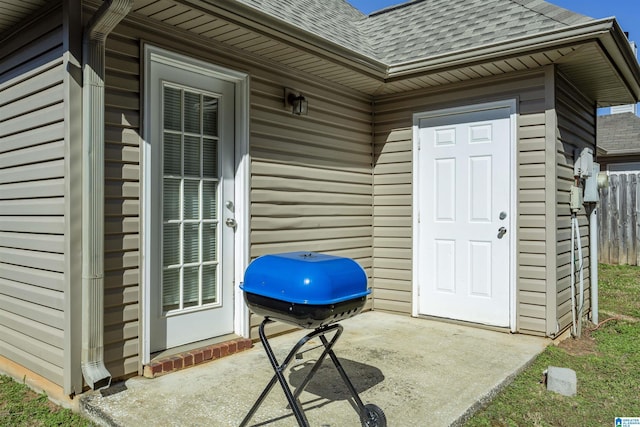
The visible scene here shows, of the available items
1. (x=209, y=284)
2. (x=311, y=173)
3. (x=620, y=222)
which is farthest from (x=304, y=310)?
(x=620, y=222)

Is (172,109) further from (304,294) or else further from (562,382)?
(562,382)

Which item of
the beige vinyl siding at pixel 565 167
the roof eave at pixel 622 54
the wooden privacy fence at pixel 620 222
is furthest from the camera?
the wooden privacy fence at pixel 620 222

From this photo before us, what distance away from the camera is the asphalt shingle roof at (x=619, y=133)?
10238 millimetres

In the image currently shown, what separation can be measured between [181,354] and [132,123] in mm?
1584

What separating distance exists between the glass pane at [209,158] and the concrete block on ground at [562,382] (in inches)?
108

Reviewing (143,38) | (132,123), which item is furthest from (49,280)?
(143,38)

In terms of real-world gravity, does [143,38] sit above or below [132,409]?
above

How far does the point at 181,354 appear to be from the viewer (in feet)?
10.8

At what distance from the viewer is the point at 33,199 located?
3061mm

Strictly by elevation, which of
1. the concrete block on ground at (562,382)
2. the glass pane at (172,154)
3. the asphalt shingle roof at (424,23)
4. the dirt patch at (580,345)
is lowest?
the dirt patch at (580,345)

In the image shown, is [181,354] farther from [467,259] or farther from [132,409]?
[467,259]

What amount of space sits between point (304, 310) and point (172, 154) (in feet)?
6.19

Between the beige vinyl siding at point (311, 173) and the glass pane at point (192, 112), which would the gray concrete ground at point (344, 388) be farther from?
the glass pane at point (192, 112)

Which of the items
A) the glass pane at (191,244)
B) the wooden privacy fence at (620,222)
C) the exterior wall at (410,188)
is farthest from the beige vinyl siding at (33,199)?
the wooden privacy fence at (620,222)
